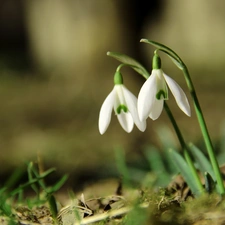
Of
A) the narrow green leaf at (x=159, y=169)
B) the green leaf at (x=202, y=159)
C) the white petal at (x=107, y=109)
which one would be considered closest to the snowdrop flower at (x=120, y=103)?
the white petal at (x=107, y=109)

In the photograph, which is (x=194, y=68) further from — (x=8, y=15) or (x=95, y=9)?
(x=8, y=15)

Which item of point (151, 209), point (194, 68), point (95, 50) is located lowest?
point (194, 68)

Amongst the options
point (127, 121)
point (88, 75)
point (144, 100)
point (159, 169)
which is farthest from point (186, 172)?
point (88, 75)

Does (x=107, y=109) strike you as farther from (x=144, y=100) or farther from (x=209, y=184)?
(x=209, y=184)

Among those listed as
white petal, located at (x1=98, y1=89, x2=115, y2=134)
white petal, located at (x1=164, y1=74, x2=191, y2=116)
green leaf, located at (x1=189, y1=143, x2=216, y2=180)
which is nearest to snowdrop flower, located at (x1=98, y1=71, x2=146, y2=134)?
white petal, located at (x1=98, y1=89, x2=115, y2=134)

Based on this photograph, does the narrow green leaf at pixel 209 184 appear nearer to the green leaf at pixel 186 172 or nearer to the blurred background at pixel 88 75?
the green leaf at pixel 186 172

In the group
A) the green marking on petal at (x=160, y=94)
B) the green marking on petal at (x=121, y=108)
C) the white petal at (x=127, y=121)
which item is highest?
the green marking on petal at (x=160, y=94)

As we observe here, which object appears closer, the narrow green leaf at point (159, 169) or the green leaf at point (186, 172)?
the green leaf at point (186, 172)

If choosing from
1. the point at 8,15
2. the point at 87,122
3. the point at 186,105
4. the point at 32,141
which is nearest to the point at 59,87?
the point at 87,122
